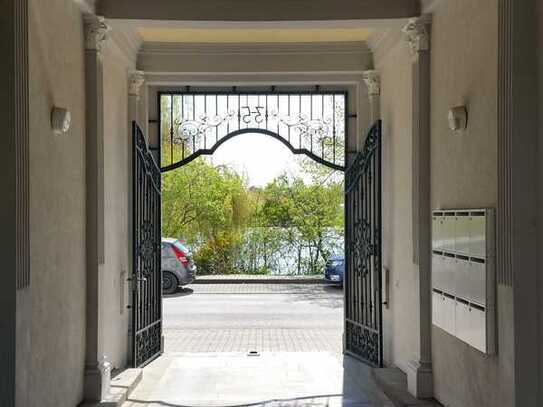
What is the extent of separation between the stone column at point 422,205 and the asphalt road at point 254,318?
129 inches

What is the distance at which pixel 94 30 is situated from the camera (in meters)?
5.77

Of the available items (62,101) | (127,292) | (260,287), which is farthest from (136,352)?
(260,287)

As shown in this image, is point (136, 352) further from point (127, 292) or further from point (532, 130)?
point (532, 130)

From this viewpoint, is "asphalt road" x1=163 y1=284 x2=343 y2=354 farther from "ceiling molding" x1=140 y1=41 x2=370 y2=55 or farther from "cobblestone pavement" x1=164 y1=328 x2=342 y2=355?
"ceiling molding" x1=140 y1=41 x2=370 y2=55

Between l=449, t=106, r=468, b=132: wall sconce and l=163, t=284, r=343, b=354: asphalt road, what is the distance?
184 inches

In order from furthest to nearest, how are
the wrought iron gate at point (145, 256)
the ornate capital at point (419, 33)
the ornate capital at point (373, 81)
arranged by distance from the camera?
the ornate capital at point (373, 81), the wrought iron gate at point (145, 256), the ornate capital at point (419, 33)

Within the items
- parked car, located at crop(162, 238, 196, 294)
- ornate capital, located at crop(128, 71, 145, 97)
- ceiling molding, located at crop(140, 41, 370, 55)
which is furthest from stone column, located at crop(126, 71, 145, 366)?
parked car, located at crop(162, 238, 196, 294)

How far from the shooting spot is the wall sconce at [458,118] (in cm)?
490

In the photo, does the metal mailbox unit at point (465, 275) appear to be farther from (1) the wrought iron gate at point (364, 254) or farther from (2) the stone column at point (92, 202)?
(2) the stone column at point (92, 202)

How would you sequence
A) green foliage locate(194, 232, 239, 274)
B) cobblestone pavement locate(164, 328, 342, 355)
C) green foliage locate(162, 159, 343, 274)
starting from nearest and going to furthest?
cobblestone pavement locate(164, 328, 342, 355) → green foliage locate(162, 159, 343, 274) → green foliage locate(194, 232, 239, 274)

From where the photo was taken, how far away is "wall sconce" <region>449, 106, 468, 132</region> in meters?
4.90

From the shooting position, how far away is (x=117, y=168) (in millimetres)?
7152

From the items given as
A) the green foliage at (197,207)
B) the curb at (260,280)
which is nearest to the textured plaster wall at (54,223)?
the curb at (260,280)

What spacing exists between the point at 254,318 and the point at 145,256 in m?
5.17
